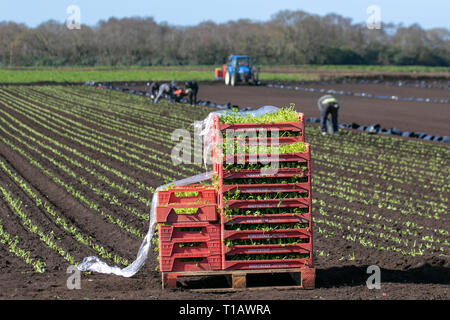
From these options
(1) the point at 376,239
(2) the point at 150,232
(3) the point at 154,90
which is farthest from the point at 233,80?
(2) the point at 150,232

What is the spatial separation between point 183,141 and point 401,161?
6.91 metres

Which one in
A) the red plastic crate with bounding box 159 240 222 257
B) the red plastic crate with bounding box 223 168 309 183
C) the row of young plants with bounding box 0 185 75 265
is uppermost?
the red plastic crate with bounding box 223 168 309 183

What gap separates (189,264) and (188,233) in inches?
13.3

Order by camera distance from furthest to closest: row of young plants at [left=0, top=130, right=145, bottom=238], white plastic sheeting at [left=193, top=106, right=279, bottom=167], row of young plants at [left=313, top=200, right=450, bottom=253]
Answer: row of young plants at [left=0, top=130, right=145, bottom=238] → row of young plants at [left=313, top=200, right=450, bottom=253] → white plastic sheeting at [left=193, top=106, right=279, bottom=167]

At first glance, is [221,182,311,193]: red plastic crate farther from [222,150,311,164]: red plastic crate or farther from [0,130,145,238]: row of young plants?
[0,130,145,238]: row of young plants

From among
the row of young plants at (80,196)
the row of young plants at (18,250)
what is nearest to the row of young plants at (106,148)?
the row of young plants at (80,196)

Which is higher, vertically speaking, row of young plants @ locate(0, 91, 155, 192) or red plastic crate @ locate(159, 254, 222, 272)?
red plastic crate @ locate(159, 254, 222, 272)

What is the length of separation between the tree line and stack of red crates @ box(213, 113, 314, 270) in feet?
218

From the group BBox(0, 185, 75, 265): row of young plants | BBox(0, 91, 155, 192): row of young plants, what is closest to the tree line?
BBox(0, 91, 155, 192): row of young plants

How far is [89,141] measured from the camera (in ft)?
71.0

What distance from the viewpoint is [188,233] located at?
7.88 meters

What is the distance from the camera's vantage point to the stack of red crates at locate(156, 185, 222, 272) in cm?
779

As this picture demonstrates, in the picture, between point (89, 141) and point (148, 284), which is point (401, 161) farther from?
point (148, 284)

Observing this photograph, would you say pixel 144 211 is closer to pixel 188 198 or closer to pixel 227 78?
pixel 188 198
